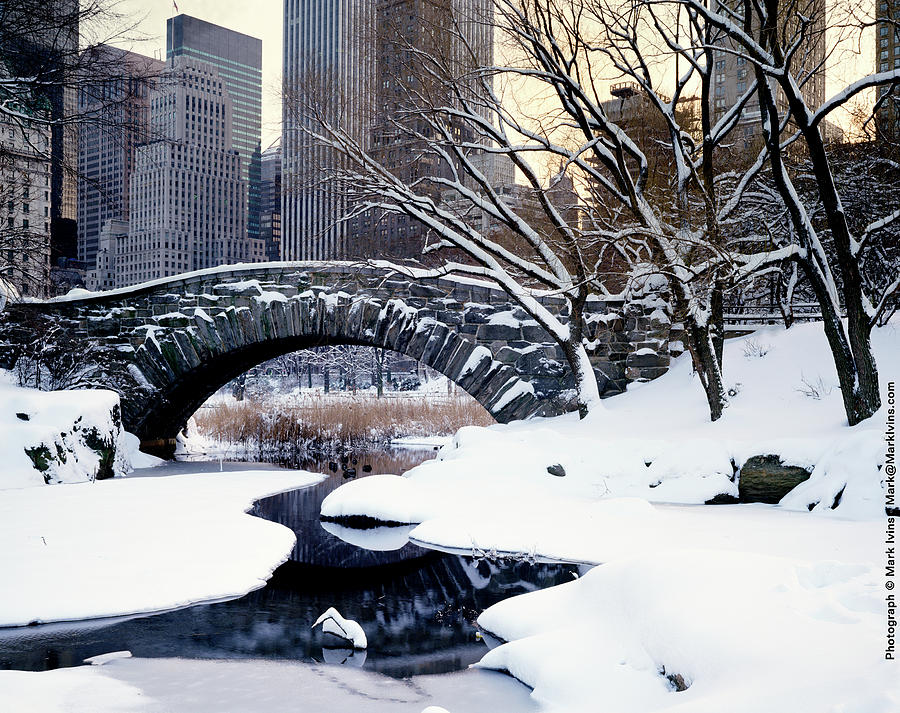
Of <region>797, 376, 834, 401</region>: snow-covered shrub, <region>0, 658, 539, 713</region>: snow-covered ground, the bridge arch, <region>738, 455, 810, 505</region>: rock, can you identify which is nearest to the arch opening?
the bridge arch

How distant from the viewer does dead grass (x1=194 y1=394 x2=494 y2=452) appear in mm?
19969

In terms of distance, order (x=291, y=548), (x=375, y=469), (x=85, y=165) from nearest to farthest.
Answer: (x=291, y=548) < (x=375, y=469) < (x=85, y=165)

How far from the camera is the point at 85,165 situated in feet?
372

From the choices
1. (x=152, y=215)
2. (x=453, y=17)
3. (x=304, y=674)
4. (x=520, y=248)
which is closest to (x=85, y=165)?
(x=152, y=215)

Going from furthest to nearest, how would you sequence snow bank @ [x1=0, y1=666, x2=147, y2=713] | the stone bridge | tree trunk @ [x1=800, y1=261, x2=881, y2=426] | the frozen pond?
the stone bridge, tree trunk @ [x1=800, y1=261, x2=881, y2=426], the frozen pond, snow bank @ [x1=0, y1=666, x2=147, y2=713]

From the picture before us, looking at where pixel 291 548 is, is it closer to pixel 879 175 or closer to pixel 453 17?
pixel 453 17

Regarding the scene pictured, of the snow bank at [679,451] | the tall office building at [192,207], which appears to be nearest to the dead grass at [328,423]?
the snow bank at [679,451]

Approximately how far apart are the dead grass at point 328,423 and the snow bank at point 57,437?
608 centimetres

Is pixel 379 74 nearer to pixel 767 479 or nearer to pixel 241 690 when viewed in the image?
pixel 767 479

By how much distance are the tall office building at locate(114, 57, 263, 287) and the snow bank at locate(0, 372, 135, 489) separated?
10888 centimetres

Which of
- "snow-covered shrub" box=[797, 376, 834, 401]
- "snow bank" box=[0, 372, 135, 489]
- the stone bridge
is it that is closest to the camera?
"snow-covered shrub" box=[797, 376, 834, 401]

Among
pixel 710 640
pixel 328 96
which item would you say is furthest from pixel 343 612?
pixel 328 96

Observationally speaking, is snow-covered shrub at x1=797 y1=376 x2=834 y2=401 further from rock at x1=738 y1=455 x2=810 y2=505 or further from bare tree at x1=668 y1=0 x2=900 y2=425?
rock at x1=738 y1=455 x2=810 y2=505

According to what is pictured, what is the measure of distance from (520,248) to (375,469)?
29.3ft
